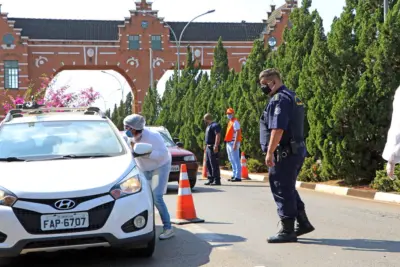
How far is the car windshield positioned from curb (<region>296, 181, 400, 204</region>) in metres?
6.68

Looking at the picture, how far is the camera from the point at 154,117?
175ft

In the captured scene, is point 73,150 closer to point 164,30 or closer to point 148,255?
point 148,255

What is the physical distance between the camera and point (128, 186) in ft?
22.0

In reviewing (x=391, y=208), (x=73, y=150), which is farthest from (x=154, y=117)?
(x=73, y=150)

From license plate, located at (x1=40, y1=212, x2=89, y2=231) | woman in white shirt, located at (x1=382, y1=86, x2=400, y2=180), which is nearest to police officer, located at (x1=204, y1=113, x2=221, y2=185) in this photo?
license plate, located at (x1=40, y1=212, x2=89, y2=231)

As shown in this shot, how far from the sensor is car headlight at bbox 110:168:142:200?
653 cm

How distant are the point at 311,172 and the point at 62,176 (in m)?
11.4

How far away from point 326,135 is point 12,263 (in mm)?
10167

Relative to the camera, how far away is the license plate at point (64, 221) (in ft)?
20.6

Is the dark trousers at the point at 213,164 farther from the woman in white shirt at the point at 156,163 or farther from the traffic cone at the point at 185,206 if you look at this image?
the woman in white shirt at the point at 156,163

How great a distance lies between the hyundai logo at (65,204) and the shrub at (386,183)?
28.1 feet

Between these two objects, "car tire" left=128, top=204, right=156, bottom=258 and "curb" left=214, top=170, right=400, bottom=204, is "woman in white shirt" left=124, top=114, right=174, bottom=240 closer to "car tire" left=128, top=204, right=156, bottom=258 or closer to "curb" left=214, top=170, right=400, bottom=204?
"car tire" left=128, top=204, right=156, bottom=258

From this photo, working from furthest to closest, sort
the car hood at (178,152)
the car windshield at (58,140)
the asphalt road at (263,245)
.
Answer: the car hood at (178,152) < the car windshield at (58,140) < the asphalt road at (263,245)

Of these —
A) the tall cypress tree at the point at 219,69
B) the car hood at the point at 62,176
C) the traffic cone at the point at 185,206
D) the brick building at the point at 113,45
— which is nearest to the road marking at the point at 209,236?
the traffic cone at the point at 185,206
